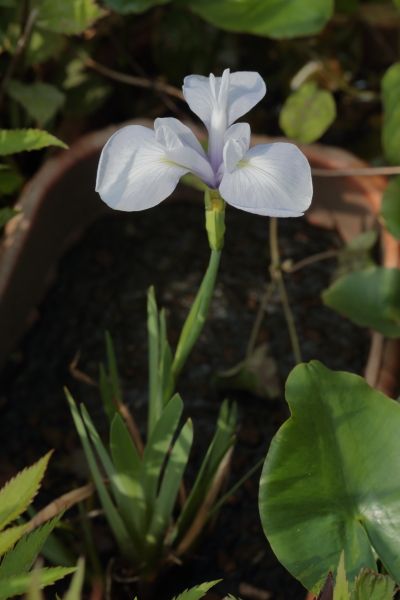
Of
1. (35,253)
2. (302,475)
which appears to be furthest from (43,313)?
(302,475)

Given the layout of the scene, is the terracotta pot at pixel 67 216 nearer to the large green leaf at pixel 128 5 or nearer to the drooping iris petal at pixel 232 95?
the large green leaf at pixel 128 5

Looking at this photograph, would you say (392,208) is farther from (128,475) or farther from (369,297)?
(128,475)

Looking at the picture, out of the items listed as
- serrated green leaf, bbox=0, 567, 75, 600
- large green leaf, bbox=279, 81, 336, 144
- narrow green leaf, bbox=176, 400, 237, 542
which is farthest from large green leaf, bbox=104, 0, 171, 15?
serrated green leaf, bbox=0, 567, 75, 600

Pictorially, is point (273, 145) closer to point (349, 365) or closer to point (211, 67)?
point (349, 365)

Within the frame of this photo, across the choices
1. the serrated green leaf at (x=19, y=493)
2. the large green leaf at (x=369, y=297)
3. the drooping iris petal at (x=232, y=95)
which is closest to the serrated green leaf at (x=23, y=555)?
the serrated green leaf at (x=19, y=493)

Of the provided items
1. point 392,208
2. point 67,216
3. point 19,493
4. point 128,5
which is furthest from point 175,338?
point 19,493

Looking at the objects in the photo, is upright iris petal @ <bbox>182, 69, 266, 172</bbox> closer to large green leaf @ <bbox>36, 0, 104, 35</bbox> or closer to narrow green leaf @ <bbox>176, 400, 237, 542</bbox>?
narrow green leaf @ <bbox>176, 400, 237, 542</bbox>
